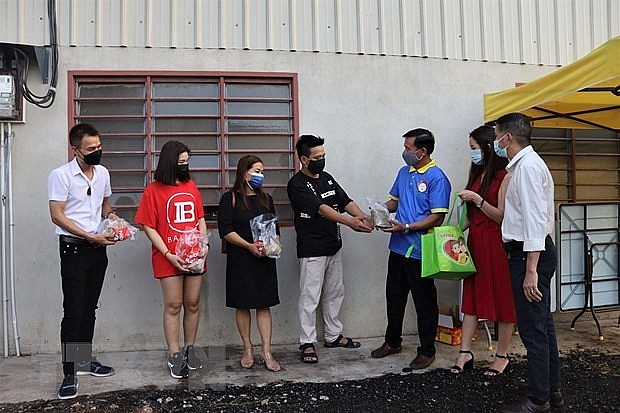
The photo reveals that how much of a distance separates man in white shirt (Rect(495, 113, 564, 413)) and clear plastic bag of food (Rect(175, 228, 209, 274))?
2195 mm

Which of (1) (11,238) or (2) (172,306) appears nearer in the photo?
(2) (172,306)

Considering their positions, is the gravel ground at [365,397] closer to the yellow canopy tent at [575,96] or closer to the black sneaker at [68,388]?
the black sneaker at [68,388]

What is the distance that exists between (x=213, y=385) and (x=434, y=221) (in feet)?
6.88

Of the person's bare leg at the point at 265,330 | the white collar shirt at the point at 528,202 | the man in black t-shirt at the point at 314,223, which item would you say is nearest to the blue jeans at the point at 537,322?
the white collar shirt at the point at 528,202

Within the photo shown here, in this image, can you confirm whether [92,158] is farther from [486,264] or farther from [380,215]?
[486,264]

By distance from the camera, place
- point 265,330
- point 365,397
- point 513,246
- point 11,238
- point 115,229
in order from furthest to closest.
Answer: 1. point 11,238
2. point 265,330
3. point 115,229
4. point 365,397
5. point 513,246

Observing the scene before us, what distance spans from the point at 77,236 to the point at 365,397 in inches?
92.4

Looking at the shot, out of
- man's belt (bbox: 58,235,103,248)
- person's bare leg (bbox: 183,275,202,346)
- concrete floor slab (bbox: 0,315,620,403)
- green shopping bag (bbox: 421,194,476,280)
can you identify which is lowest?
concrete floor slab (bbox: 0,315,620,403)

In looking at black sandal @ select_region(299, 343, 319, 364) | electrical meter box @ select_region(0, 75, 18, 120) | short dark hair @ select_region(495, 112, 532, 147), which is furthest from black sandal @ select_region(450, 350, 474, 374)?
electrical meter box @ select_region(0, 75, 18, 120)

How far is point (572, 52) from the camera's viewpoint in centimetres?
562

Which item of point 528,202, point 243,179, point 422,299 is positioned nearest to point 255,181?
point 243,179

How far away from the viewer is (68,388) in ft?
12.2

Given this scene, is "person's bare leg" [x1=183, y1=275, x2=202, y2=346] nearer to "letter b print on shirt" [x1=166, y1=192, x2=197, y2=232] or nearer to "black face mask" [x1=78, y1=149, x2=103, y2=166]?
"letter b print on shirt" [x1=166, y1=192, x2=197, y2=232]

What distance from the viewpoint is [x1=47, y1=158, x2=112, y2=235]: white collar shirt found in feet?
12.3
